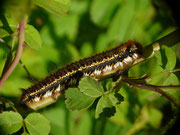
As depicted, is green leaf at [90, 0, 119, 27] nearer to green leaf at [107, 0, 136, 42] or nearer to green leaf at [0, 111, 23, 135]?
green leaf at [107, 0, 136, 42]

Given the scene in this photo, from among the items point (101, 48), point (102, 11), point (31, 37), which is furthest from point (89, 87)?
point (102, 11)

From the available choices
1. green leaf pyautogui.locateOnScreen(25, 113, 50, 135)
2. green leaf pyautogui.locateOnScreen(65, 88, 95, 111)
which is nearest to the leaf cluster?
green leaf pyautogui.locateOnScreen(65, 88, 95, 111)

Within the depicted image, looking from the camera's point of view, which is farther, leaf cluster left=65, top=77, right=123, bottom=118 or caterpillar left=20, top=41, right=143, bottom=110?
caterpillar left=20, top=41, right=143, bottom=110

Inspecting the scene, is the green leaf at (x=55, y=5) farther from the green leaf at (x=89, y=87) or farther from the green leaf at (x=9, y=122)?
the green leaf at (x=9, y=122)

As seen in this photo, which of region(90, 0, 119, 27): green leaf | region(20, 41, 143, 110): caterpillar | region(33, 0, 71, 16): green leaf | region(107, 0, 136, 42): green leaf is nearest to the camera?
region(33, 0, 71, 16): green leaf

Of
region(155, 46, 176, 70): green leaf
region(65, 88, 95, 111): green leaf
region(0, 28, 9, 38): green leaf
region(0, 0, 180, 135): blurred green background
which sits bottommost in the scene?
region(0, 0, 180, 135): blurred green background

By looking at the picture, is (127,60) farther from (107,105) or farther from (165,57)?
(107,105)

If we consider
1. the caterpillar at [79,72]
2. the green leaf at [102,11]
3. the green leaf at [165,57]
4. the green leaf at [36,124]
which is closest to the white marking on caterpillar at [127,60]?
the caterpillar at [79,72]

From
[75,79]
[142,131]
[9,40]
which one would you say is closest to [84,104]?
[75,79]
